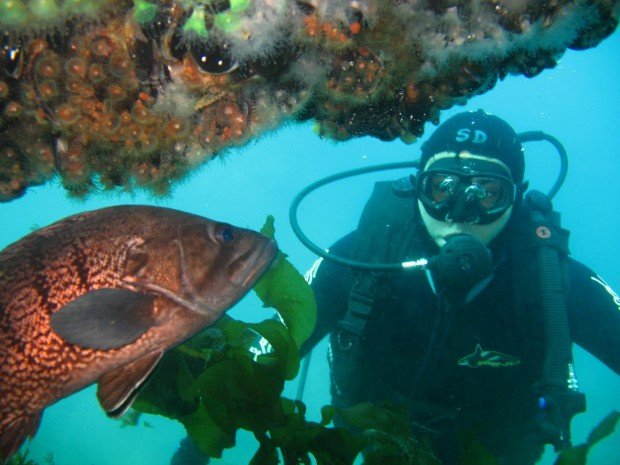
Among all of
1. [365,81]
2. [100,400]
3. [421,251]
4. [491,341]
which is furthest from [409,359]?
[100,400]

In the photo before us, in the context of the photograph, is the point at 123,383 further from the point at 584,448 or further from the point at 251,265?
the point at 584,448

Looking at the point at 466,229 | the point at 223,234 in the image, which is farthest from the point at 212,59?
the point at 466,229

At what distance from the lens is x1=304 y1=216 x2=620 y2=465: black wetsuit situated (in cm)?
494

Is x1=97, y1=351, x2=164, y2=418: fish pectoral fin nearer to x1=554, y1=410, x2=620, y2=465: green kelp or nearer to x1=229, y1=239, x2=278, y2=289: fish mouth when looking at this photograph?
x1=229, y1=239, x2=278, y2=289: fish mouth

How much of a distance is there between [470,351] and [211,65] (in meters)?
4.56

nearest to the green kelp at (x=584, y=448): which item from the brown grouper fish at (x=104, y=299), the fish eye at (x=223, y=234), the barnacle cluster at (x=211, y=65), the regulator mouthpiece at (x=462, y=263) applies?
the regulator mouthpiece at (x=462, y=263)

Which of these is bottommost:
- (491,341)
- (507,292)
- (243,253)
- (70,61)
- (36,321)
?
(36,321)

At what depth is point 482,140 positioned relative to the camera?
198 inches

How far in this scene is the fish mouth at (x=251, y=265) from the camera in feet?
6.33

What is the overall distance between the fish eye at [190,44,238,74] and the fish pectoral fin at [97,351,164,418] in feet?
4.96

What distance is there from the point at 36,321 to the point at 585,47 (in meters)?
3.47

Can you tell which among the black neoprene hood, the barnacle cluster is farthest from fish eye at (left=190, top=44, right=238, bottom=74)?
the black neoprene hood

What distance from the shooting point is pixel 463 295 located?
15.2 ft

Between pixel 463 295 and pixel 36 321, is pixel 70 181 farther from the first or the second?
pixel 463 295
